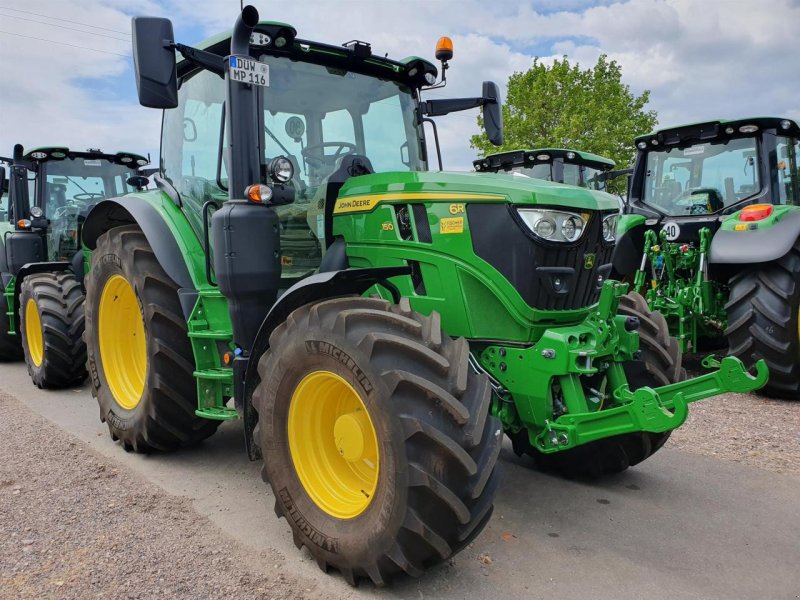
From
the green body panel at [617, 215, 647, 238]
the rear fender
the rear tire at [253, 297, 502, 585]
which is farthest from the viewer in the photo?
the green body panel at [617, 215, 647, 238]

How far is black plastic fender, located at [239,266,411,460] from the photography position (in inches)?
119

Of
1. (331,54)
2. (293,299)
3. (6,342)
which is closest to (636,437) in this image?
(293,299)

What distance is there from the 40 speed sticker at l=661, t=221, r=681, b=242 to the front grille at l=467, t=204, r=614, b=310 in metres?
4.27

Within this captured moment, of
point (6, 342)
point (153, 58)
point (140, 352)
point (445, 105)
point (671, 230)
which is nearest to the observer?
point (153, 58)

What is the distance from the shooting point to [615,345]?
3.26 m

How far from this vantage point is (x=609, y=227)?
136 inches

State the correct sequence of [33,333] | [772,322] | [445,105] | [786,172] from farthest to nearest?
[33,333]
[786,172]
[772,322]
[445,105]

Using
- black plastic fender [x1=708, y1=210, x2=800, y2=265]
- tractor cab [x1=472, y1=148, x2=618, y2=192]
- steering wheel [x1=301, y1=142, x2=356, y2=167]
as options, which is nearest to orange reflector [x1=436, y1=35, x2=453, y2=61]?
steering wheel [x1=301, y1=142, x2=356, y2=167]

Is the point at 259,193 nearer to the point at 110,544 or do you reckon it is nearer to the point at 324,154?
the point at 324,154

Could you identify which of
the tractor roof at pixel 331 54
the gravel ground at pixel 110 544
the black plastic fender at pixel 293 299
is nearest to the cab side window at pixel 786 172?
the tractor roof at pixel 331 54

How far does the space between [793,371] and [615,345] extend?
333 centimetres

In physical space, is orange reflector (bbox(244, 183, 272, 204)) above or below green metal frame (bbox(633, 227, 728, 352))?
above

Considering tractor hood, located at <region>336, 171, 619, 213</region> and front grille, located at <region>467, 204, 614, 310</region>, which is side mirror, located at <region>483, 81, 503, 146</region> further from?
front grille, located at <region>467, 204, 614, 310</region>

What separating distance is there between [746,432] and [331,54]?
12.9 feet
